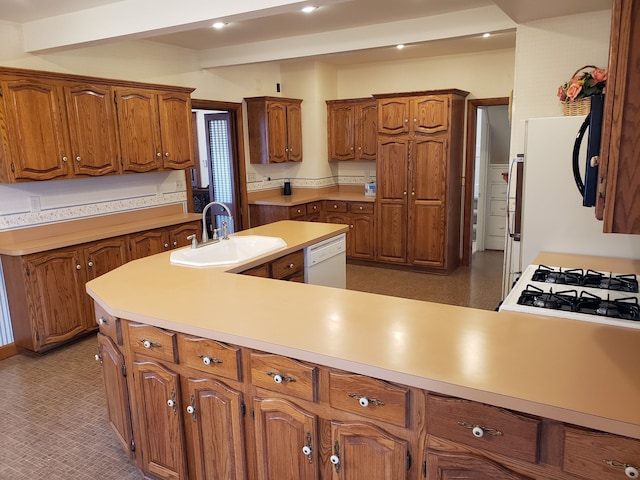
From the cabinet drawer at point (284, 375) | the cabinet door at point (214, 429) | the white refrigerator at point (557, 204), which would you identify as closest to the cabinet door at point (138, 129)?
the cabinet door at point (214, 429)

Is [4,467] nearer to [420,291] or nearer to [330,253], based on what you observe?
[330,253]

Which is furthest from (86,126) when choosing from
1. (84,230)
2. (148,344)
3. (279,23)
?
(148,344)

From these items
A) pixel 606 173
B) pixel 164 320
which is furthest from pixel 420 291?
pixel 606 173

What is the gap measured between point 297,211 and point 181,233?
5.66ft

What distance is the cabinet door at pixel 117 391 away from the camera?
2.22 m

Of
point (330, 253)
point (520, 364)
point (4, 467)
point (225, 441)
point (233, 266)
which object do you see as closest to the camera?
point (520, 364)

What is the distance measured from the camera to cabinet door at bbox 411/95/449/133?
544 cm

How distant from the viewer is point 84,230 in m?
4.31

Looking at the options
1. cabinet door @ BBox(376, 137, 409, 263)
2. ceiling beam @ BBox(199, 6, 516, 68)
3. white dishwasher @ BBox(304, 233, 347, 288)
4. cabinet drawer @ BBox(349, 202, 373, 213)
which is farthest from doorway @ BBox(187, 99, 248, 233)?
white dishwasher @ BBox(304, 233, 347, 288)

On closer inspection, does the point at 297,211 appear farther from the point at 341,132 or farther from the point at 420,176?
the point at 420,176

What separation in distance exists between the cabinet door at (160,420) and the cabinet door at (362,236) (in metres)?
4.37

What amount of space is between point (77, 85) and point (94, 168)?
2.22 feet

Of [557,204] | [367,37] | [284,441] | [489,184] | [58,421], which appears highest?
[367,37]

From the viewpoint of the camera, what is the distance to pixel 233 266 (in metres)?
2.73
